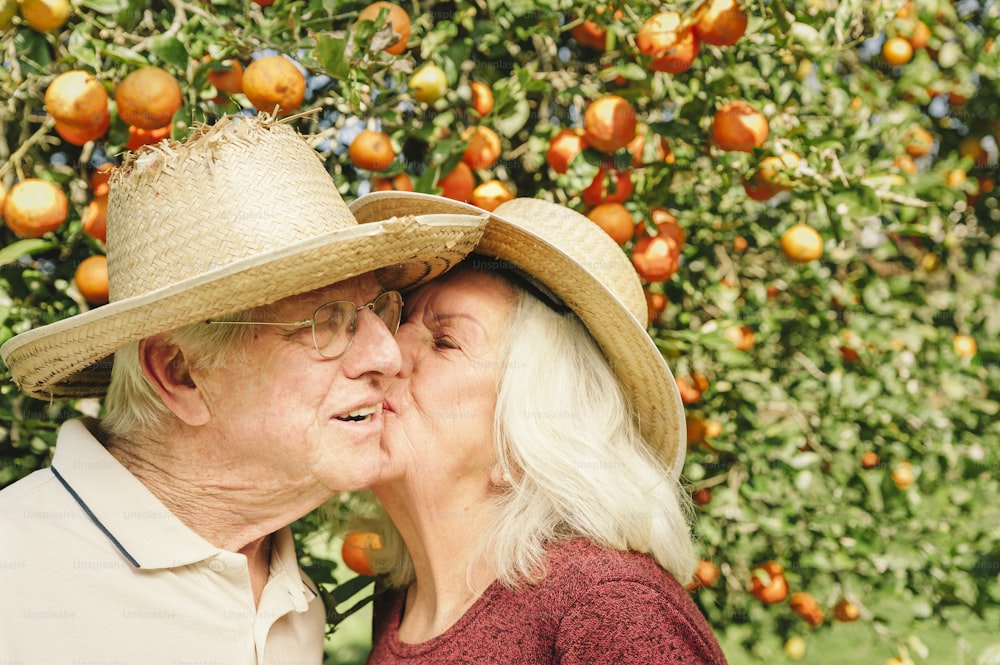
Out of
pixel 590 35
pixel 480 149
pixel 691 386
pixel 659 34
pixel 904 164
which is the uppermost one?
pixel 659 34

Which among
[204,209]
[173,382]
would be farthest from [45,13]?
[173,382]

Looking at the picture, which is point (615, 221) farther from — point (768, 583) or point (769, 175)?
point (768, 583)

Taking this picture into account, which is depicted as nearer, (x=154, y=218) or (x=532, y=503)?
(x=154, y=218)

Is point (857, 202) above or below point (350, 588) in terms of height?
above

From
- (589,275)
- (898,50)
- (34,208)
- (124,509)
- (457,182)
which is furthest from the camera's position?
(898,50)

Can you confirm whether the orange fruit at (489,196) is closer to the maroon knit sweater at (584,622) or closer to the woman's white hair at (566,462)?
the woman's white hair at (566,462)

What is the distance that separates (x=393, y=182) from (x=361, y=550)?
0.96m

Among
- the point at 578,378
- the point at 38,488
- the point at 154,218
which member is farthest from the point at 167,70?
the point at 578,378

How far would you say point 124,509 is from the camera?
1.54m

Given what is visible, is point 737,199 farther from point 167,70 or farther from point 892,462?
point 167,70

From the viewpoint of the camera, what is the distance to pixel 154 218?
151 cm

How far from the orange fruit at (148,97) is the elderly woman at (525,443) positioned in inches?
17.4

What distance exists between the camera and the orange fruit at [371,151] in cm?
204

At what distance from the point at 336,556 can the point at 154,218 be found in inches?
131
